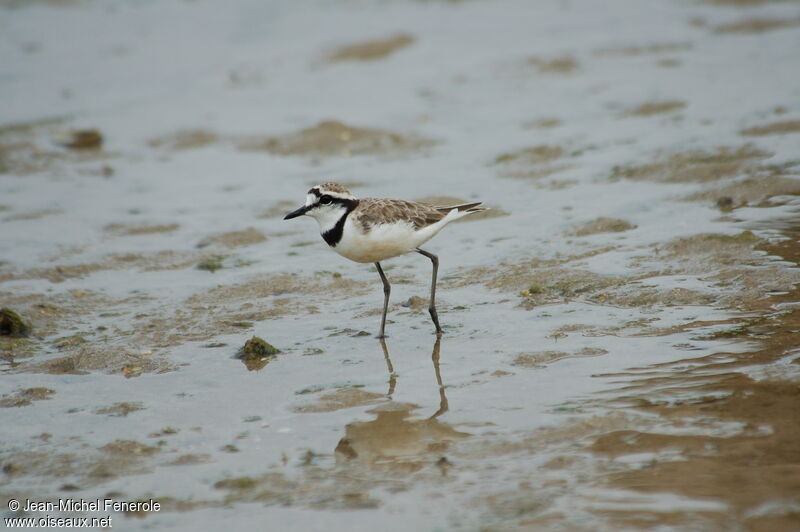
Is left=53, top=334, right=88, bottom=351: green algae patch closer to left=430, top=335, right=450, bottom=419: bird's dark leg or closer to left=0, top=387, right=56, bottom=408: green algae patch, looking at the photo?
left=0, top=387, right=56, bottom=408: green algae patch

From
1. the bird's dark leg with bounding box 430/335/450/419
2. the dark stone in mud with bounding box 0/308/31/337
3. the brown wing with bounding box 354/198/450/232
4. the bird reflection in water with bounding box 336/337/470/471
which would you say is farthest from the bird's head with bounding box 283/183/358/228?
the dark stone in mud with bounding box 0/308/31/337

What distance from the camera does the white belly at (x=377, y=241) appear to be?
721 centimetres

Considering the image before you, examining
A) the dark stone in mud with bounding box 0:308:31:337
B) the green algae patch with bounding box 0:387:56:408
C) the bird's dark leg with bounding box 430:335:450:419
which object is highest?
the dark stone in mud with bounding box 0:308:31:337

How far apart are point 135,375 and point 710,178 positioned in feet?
21.1

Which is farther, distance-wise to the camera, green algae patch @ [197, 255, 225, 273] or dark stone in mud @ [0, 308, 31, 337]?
green algae patch @ [197, 255, 225, 273]

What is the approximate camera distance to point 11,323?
7586 mm

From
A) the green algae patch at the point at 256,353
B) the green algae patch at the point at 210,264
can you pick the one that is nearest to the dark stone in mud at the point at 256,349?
the green algae patch at the point at 256,353

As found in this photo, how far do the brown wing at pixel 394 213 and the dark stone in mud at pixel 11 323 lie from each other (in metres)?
2.90

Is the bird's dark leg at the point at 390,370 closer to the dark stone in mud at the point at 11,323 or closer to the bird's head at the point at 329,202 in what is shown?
the bird's head at the point at 329,202

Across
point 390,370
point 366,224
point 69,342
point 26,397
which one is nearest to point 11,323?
point 69,342

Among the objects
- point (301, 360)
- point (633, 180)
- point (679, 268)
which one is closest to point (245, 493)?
point (301, 360)

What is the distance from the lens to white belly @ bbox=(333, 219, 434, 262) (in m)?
7.21

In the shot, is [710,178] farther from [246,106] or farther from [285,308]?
[246,106]

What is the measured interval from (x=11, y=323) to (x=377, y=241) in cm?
304
